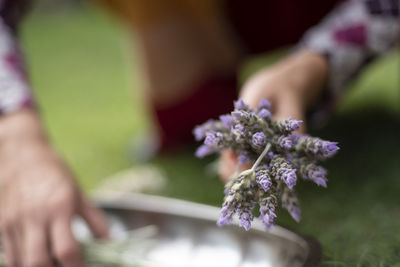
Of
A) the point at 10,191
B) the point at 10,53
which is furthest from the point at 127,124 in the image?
the point at 10,191

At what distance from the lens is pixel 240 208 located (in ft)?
1.58

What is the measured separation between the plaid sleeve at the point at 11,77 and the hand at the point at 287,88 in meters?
0.41

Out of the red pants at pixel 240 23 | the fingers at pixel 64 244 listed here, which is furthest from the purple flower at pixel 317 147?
the red pants at pixel 240 23

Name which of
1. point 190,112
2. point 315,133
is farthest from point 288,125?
point 190,112

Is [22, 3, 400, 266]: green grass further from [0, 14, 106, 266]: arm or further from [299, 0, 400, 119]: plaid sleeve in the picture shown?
[0, 14, 106, 266]: arm

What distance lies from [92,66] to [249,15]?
5.00 feet

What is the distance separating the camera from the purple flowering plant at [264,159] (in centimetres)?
48

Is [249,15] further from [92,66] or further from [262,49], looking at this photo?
[92,66]

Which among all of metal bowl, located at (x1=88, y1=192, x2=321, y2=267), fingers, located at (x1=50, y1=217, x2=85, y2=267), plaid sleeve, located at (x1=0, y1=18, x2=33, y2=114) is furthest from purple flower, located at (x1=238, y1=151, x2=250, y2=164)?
plaid sleeve, located at (x1=0, y1=18, x2=33, y2=114)

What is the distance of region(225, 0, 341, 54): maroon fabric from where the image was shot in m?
1.52

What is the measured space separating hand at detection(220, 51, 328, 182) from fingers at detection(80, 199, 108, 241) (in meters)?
0.28

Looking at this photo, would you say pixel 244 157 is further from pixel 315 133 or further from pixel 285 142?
pixel 315 133

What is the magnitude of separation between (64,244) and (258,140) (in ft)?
1.25

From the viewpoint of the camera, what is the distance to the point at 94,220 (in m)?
0.84
